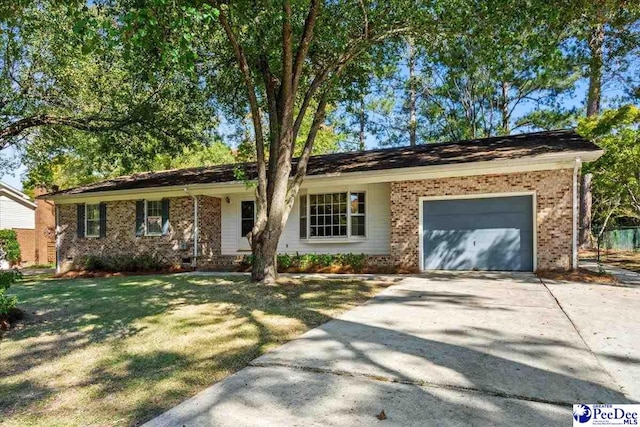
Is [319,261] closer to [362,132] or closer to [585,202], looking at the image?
[585,202]

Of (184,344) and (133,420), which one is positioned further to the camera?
(184,344)

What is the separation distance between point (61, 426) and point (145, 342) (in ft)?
6.91

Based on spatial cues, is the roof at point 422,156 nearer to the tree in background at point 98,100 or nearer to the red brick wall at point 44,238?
the tree in background at point 98,100

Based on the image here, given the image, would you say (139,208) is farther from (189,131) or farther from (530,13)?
(530,13)

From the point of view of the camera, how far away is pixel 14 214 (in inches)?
1008

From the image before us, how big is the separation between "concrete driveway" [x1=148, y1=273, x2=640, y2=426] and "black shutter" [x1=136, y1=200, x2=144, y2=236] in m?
11.7

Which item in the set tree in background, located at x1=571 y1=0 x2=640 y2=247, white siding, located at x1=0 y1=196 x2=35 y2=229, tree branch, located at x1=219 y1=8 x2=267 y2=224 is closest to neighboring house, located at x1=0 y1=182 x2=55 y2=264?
white siding, located at x1=0 y1=196 x2=35 y2=229

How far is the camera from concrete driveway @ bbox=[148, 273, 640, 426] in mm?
3035

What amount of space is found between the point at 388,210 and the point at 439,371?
351 inches

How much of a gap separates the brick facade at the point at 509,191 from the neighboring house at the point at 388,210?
3 cm

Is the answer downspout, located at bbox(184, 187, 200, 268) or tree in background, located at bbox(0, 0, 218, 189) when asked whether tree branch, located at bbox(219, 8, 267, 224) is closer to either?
tree in background, located at bbox(0, 0, 218, 189)

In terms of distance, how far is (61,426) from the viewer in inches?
123

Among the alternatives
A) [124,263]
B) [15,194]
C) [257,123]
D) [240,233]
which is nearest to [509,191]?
[257,123]

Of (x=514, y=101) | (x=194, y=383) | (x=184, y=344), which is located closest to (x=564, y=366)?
(x=194, y=383)
